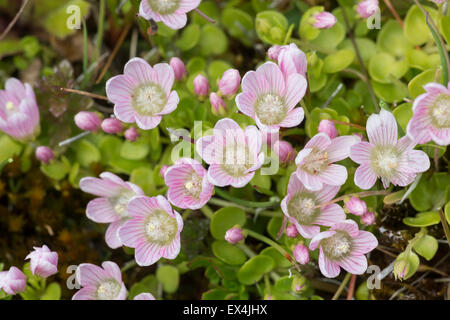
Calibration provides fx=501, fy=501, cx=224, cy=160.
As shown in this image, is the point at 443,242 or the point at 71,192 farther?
the point at 71,192

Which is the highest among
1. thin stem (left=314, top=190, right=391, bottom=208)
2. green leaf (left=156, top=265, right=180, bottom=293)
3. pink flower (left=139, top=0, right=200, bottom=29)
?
pink flower (left=139, top=0, right=200, bottom=29)

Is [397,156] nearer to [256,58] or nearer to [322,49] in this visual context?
[322,49]

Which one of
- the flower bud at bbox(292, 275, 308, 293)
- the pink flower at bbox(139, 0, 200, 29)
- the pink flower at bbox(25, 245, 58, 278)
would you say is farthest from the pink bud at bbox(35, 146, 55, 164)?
the flower bud at bbox(292, 275, 308, 293)

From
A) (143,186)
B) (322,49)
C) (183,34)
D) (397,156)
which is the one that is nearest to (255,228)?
(143,186)

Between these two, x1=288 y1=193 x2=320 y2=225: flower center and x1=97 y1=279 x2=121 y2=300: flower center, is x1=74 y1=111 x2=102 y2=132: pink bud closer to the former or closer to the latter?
x1=97 y1=279 x2=121 y2=300: flower center

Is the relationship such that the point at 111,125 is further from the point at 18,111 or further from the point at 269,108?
the point at 269,108

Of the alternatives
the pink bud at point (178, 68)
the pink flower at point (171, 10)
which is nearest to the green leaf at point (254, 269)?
the pink bud at point (178, 68)

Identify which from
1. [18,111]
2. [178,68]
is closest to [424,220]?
[178,68]
